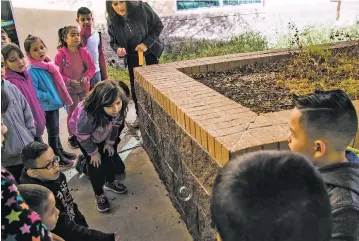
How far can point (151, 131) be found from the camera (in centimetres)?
350

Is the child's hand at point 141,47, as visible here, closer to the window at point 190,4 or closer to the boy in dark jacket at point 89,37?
the boy in dark jacket at point 89,37

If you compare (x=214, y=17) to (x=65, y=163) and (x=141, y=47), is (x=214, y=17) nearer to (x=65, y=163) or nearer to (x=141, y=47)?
(x=141, y=47)

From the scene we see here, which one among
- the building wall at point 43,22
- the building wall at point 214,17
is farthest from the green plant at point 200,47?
the building wall at point 43,22

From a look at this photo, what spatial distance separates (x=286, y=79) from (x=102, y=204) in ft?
6.46

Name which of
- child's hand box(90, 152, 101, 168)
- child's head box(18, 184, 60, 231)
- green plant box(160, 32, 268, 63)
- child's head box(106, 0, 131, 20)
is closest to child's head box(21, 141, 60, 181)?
child's head box(18, 184, 60, 231)

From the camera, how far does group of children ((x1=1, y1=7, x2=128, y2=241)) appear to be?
6.42 ft

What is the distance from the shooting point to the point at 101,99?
2.71 m

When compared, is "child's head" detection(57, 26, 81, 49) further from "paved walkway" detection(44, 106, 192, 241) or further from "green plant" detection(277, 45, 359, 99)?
"green plant" detection(277, 45, 359, 99)

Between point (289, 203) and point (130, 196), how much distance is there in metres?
2.41

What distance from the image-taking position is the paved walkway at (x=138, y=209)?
2668mm

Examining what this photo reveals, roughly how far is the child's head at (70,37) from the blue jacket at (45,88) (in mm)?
575

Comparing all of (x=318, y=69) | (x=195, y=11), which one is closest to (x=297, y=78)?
(x=318, y=69)

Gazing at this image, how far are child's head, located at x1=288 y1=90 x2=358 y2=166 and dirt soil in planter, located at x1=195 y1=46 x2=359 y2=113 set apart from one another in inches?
47.6

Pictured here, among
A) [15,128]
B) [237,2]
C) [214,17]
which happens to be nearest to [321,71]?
[15,128]
